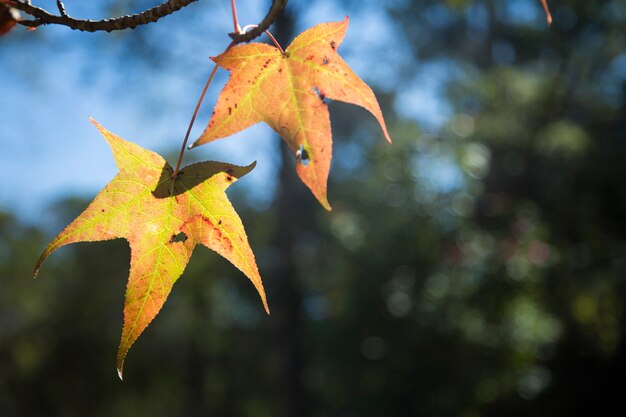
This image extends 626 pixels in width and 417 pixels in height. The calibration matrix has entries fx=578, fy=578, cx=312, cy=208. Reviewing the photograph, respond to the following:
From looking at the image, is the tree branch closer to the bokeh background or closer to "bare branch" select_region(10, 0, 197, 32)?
"bare branch" select_region(10, 0, 197, 32)

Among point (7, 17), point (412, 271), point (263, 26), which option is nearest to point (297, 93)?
point (263, 26)

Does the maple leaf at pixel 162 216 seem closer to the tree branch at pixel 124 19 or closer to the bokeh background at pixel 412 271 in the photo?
the tree branch at pixel 124 19

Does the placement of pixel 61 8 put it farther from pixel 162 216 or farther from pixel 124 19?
pixel 162 216

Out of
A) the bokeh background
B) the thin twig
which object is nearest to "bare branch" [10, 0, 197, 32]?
the thin twig

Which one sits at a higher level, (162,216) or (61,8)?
(61,8)

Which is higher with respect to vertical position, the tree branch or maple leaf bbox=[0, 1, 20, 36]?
the tree branch

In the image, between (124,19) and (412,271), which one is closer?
→ (124,19)

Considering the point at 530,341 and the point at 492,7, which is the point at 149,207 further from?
the point at 492,7
